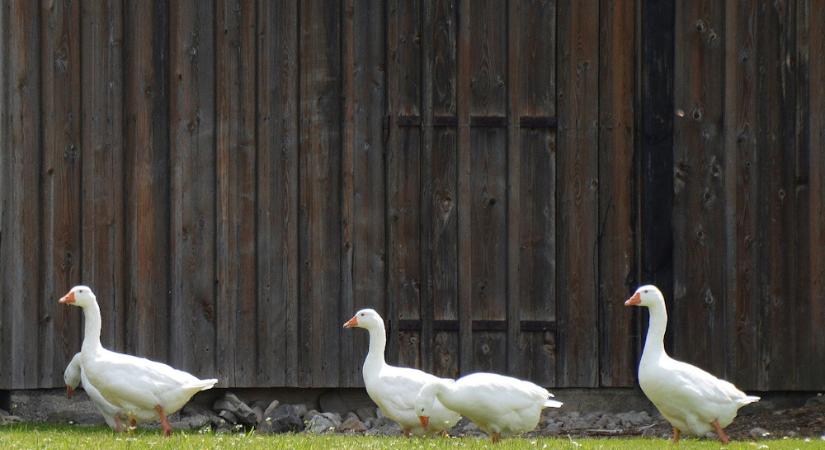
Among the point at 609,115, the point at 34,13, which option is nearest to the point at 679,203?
the point at 609,115

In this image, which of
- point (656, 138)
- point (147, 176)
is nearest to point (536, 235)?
point (656, 138)

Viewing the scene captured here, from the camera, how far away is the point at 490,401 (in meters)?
12.2

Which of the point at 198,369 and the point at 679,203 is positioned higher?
the point at 679,203

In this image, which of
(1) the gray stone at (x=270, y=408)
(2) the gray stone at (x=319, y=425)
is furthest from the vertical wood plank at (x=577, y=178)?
(1) the gray stone at (x=270, y=408)

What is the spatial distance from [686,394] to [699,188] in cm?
289

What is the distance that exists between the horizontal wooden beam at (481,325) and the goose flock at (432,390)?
54 centimetres

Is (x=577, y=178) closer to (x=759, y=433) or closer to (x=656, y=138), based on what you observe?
(x=656, y=138)

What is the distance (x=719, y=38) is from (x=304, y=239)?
422cm

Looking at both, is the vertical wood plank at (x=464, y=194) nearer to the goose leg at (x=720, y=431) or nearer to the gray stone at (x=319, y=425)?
the gray stone at (x=319, y=425)

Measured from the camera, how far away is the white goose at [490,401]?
12227mm

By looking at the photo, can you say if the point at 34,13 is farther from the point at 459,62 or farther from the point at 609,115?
the point at 609,115

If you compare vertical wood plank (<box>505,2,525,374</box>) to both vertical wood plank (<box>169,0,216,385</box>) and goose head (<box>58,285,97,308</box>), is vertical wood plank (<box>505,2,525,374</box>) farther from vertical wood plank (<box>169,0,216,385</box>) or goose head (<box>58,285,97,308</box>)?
goose head (<box>58,285,97,308</box>)

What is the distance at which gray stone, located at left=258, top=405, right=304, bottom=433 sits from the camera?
13984 millimetres

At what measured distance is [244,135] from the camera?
47.3 feet
